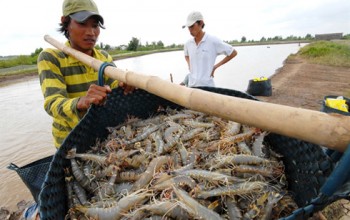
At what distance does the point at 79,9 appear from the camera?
2.55 m

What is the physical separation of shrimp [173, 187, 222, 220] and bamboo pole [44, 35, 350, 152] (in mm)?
658

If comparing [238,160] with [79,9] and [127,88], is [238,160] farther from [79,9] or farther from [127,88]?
[79,9]

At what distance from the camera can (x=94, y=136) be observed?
8.18 feet

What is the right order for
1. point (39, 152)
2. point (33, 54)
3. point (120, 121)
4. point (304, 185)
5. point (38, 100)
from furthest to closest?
point (33, 54)
point (38, 100)
point (39, 152)
point (120, 121)
point (304, 185)

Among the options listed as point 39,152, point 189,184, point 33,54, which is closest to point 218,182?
point 189,184

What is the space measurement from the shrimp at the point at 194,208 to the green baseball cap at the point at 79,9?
6.40 feet

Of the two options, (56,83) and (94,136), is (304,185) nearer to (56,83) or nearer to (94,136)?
(94,136)

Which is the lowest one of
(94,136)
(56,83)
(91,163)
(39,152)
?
(39,152)

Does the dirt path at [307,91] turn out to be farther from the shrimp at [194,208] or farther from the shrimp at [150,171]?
the shrimp at [194,208]

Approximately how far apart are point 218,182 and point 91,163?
1.16 metres

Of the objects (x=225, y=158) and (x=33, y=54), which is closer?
(x=225, y=158)

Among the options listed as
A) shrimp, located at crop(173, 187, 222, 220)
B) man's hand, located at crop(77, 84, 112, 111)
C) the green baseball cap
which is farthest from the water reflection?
shrimp, located at crop(173, 187, 222, 220)

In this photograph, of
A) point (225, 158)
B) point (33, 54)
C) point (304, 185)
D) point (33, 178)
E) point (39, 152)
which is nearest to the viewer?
point (304, 185)

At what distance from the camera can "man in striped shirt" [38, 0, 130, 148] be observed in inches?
86.6
